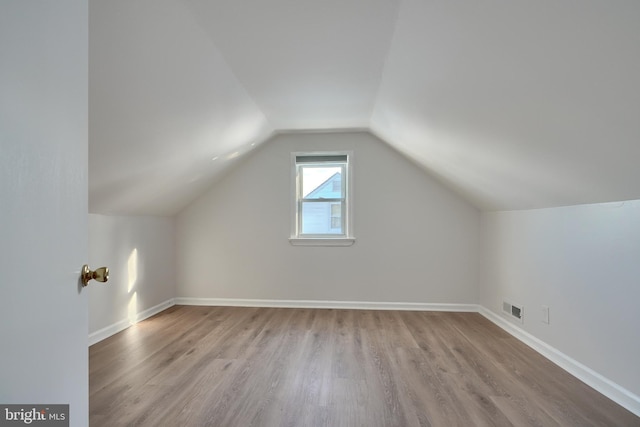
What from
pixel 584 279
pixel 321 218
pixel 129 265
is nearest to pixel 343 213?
pixel 321 218

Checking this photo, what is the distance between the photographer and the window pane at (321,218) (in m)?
4.66

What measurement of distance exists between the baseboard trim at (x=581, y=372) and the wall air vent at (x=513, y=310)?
0.09 metres

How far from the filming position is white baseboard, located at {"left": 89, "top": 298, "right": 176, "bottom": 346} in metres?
3.18

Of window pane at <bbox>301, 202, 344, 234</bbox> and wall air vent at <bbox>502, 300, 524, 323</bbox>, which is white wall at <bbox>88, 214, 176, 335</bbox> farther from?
wall air vent at <bbox>502, 300, 524, 323</bbox>

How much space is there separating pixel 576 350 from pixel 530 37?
91.2 inches

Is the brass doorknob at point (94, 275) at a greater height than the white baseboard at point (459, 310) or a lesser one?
greater

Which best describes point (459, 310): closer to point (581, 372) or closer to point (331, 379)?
point (581, 372)

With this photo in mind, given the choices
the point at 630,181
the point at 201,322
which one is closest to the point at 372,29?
the point at 630,181

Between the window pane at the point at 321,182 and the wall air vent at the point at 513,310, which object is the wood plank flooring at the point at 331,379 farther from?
the window pane at the point at 321,182

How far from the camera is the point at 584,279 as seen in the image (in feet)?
8.09

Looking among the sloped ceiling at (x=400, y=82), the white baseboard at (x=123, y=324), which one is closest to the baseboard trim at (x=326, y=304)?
the white baseboard at (x=123, y=324)

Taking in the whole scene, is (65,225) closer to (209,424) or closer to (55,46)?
(55,46)

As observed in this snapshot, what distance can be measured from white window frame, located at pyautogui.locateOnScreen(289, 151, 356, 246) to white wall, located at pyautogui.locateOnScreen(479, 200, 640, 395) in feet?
6.11

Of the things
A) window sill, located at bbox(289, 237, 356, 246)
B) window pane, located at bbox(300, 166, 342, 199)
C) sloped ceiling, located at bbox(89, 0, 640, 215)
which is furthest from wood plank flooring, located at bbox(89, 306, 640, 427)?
window pane, located at bbox(300, 166, 342, 199)
